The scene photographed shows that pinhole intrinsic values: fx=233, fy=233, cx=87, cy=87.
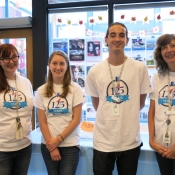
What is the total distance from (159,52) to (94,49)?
4.54ft

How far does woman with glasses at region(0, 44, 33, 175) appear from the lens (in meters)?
1.74

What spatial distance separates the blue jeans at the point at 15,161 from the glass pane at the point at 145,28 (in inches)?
60.5

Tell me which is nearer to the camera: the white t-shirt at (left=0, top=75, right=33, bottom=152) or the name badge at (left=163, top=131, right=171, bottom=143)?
the name badge at (left=163, top=131, right=171, bottom=143)

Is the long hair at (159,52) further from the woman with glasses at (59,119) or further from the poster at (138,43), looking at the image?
the poster at (138,43)

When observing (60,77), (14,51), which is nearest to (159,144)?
(60,77)

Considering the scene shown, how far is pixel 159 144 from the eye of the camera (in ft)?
5.56

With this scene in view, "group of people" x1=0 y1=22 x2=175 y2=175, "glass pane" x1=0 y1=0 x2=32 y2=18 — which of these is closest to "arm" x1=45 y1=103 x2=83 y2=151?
"group of people" x1=0 y1=22 x2=175 y2=175

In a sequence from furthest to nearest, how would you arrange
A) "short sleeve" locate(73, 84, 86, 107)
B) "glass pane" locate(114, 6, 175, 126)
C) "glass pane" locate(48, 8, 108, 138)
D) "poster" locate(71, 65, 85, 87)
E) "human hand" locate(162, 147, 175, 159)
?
1. "poster" locate(71, 65, 85, 87)
2. "glass pane" locate(48, 8, 108, 138)
3. "glass pane" locate(114, 6, 175, 126)
4. "short sleeve" locate(73, 84, 86, 107)
5. "human hand" locate(162, 147, 175, 159)

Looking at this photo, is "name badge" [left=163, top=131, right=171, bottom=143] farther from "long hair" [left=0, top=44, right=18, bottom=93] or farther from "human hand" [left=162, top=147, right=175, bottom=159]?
"long hair" [left=0, top=44, right=18, bottom=93]

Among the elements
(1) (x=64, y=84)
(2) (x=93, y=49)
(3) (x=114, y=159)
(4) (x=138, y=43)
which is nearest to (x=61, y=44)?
(2) (x=93, y=49)

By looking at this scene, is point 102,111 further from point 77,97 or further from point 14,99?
point 14,99

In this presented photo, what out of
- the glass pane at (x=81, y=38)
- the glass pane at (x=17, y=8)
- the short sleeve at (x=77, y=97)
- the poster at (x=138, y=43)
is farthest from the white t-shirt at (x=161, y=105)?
the glass pane at (x=17, y=8)

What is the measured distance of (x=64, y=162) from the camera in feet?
5.82

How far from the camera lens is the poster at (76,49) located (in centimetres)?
310
